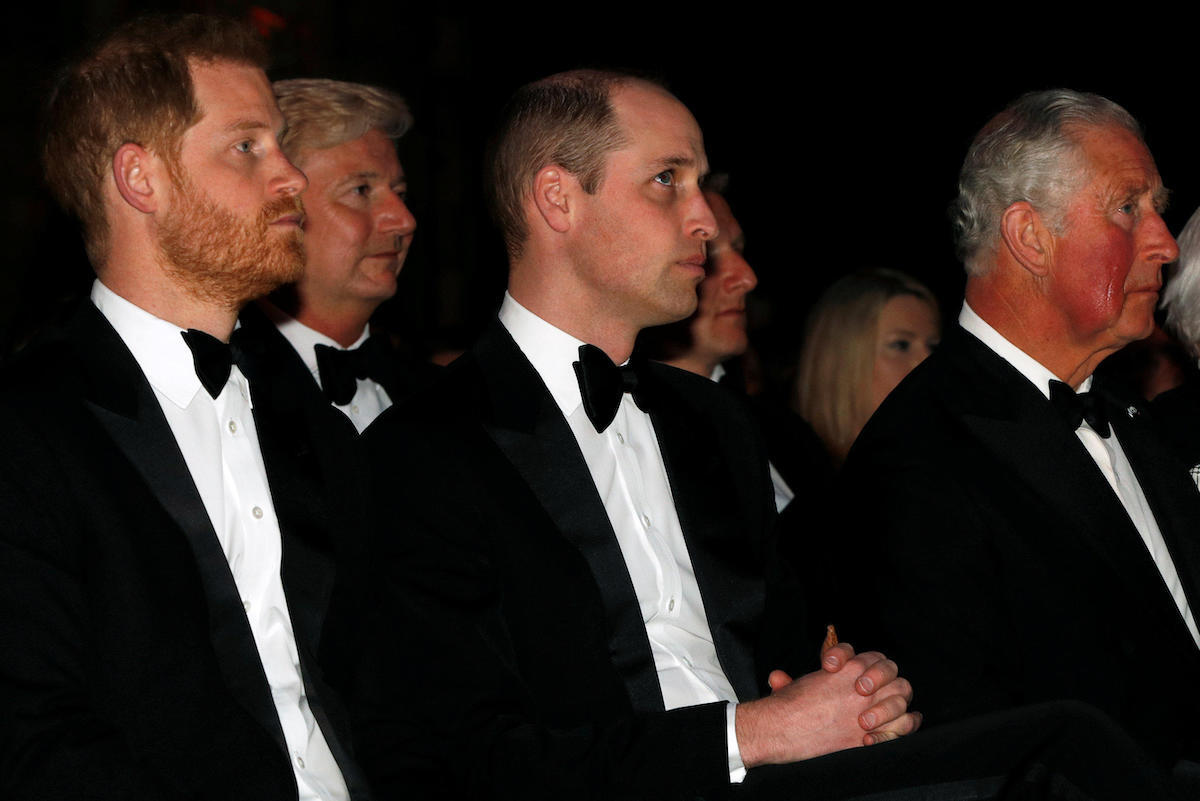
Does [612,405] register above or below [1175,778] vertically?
above

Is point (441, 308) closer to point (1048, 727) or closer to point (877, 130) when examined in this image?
point (877, 130)

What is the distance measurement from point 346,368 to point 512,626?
161cm

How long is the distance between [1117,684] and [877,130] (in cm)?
742

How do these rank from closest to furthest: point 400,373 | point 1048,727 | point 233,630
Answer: point 1048,727 → point 233,630 → point 400,373

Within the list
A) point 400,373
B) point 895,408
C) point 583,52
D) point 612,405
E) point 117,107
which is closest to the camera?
point 117,107

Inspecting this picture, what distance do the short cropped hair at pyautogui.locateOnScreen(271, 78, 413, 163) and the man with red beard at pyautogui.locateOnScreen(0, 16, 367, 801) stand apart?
1.33 m

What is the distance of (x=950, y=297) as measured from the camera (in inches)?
385

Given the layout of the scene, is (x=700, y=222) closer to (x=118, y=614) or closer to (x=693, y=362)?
(x=118, y=614)

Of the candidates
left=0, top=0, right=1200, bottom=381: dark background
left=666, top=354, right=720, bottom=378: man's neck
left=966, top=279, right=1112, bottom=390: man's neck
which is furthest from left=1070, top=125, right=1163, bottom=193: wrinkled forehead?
left=0, top=0, right=1200, bottom=381: dark background

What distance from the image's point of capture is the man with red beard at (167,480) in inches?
84.7

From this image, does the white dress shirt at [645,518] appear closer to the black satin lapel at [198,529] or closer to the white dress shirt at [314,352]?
the black satin lapel at [198,529]

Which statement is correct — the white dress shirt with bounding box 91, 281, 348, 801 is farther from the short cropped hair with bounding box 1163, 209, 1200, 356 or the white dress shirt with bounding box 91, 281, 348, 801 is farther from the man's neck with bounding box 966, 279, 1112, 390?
the short cropped hair with bounding box 1163, 209, 1200, 356

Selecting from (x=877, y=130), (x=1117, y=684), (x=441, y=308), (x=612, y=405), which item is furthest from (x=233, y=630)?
(x=877, y=130)

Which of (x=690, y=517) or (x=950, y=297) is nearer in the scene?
(x=690, y=517)
